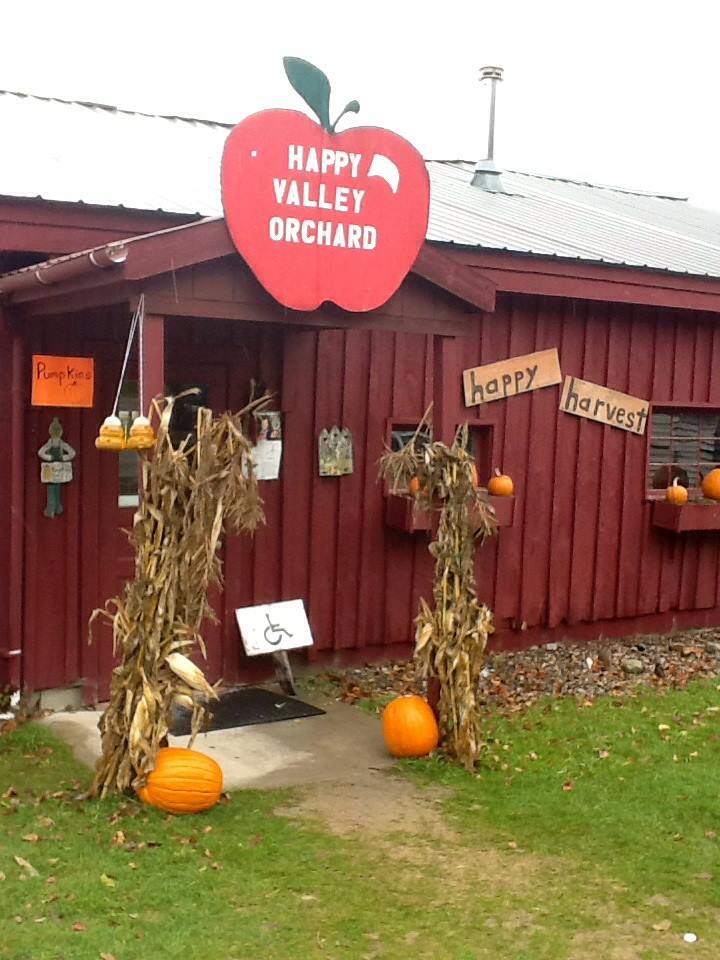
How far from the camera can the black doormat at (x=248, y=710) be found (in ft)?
22.5

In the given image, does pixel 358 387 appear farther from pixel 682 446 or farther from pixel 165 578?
pixel 682 446

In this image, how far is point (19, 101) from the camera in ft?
31.9

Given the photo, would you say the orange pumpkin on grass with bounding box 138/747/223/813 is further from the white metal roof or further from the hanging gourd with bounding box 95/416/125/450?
the white metal roof

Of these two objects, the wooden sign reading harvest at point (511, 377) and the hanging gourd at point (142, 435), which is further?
the wooden sign reading harvest at point (511, 377)

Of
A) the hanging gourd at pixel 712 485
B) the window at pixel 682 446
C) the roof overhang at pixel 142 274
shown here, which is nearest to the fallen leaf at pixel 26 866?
the roof overhang at pixel 142 274

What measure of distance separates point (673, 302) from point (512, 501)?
7.60 ft

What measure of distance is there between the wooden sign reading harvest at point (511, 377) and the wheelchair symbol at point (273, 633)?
7.48 feet

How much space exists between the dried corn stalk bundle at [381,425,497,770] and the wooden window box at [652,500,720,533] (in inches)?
148

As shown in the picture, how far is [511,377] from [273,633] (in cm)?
280

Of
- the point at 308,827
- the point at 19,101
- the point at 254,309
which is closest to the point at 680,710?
the point at 308,827

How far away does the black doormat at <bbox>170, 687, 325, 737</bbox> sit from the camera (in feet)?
22.5

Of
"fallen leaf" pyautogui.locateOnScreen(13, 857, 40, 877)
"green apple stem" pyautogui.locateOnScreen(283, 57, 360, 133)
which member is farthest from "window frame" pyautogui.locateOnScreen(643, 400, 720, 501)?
"fallen leaf" pyautogui.locateOnScreen(13, 857, 40, 877)

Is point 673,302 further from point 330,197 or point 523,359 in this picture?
point 330,197

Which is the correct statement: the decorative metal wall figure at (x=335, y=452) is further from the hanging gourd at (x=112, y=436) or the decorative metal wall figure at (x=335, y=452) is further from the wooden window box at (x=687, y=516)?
the wooden window box at (x=687, y=516)
